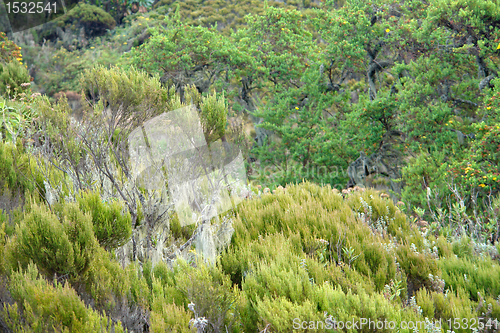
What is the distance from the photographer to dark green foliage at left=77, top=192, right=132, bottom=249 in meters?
3.10

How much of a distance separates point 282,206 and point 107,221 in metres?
2.49

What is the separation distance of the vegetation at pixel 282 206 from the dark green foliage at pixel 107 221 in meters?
0.01

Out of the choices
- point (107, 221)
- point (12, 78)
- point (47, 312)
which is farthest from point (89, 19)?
point (47, 312)

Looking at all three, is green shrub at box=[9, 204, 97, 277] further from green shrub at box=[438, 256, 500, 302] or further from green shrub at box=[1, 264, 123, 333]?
green shrub at box=[438, 256, 500, 302]

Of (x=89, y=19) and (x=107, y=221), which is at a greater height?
(x=89, y=19)

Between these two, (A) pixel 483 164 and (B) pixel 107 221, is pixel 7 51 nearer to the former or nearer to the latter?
(B) pixel 107 221

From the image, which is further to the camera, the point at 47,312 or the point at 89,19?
the point at 89,19

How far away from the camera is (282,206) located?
4.80m

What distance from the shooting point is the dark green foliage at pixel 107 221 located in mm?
3098

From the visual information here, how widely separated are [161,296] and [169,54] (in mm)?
13116

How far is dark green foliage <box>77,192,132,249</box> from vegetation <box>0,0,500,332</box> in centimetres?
1

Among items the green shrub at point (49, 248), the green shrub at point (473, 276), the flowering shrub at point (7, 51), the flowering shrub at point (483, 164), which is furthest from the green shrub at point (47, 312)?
the flowering shrub at point (7, 51)

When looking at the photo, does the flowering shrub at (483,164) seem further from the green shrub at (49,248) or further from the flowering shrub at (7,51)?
the flowering shrub at (7,51)

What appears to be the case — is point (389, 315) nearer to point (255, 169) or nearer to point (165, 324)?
point (165, 324)
